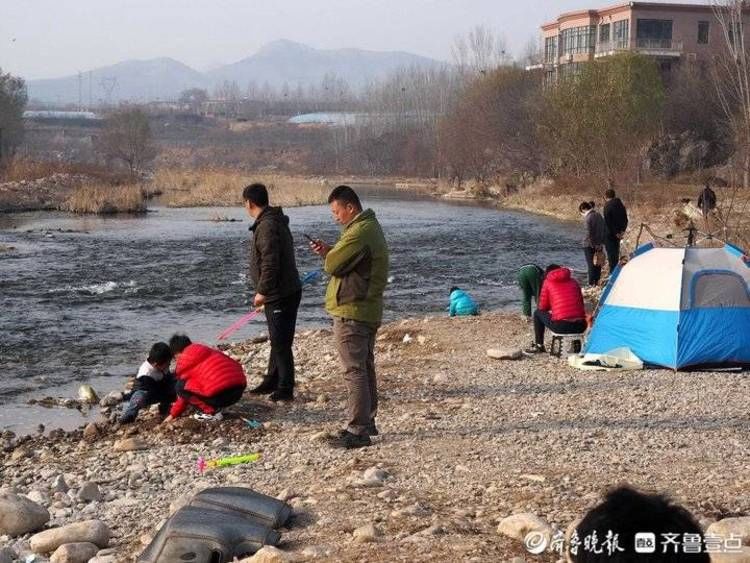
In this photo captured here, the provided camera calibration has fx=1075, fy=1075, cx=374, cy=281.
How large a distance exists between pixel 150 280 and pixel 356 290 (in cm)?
1504

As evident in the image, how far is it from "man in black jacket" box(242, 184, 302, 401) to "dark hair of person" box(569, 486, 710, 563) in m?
6.80

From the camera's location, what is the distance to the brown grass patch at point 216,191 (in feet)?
157

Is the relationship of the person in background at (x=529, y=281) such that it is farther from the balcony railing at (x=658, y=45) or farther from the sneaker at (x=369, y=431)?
the balcony railing at (x=658, y=45)

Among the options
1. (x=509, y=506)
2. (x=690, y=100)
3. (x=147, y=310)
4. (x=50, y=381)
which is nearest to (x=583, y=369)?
(x=509, y=506)

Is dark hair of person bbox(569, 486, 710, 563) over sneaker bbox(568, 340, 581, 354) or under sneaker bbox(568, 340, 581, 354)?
over

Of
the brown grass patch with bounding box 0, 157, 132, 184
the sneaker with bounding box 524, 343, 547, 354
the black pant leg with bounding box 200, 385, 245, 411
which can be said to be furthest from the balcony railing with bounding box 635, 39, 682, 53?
the black pant leg with bounding box 200, 385, 245, 411

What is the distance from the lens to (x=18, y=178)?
5041 centimetres

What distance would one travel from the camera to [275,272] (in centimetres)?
919

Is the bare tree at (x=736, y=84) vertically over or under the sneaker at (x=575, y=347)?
over

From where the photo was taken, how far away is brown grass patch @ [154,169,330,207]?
1881 inches

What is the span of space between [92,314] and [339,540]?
42.4 ft

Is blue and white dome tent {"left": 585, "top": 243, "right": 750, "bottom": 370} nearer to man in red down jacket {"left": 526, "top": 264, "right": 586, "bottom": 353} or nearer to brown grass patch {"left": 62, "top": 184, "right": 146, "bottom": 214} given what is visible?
man in red down jacket {"left": 526, "top": 264, "right": 586, "bottom": 353}

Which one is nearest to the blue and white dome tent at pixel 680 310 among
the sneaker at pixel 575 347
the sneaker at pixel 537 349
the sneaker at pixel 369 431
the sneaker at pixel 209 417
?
the sneaker at pixel 575 347

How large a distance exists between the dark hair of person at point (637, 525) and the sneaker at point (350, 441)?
17.5 ft
